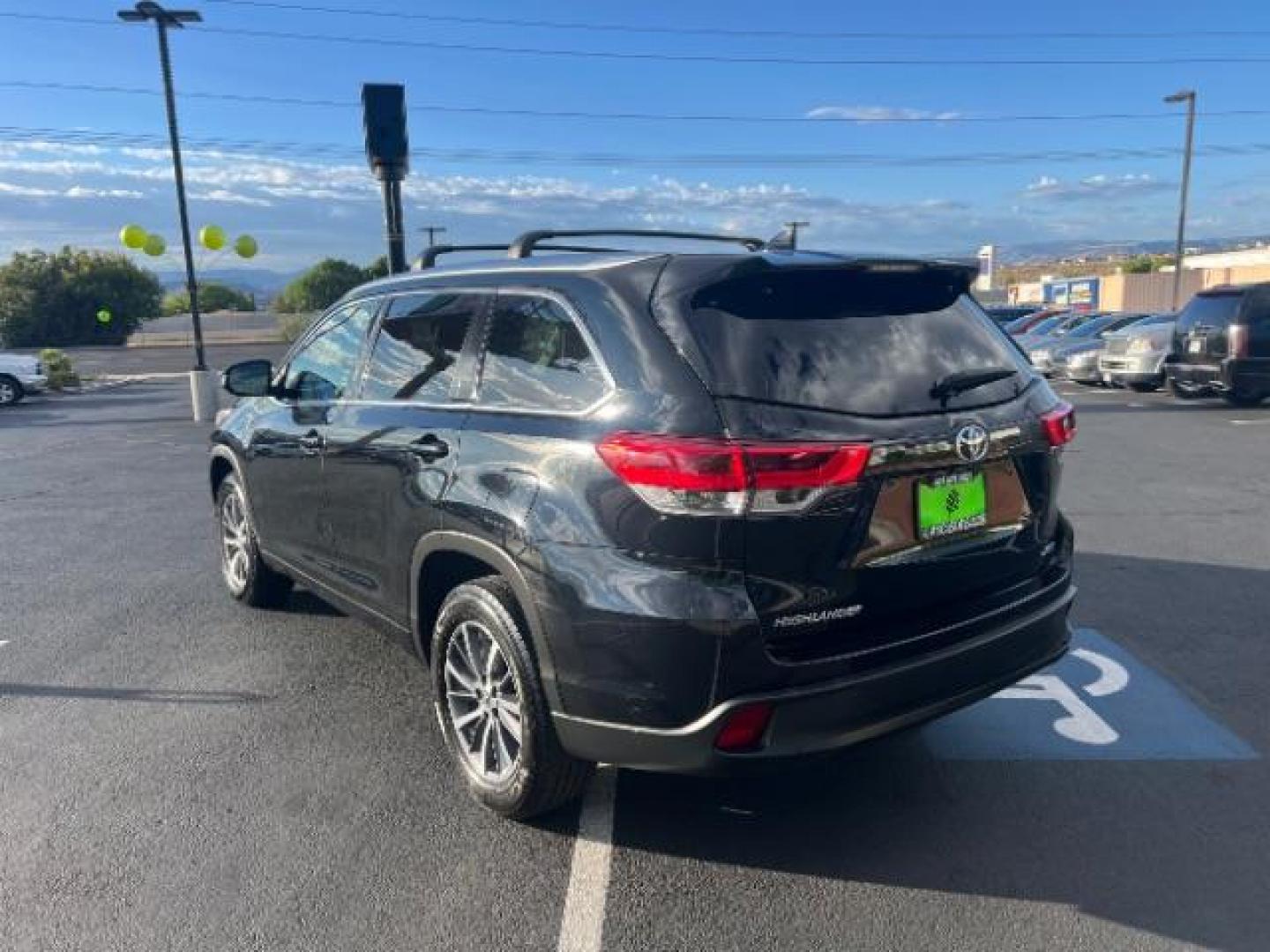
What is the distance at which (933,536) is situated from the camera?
2832mm

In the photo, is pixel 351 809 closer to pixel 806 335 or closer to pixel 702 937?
pixel 702 937

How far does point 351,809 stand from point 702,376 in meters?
1.95

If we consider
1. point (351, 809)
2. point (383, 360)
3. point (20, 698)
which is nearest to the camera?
point (351, 809)

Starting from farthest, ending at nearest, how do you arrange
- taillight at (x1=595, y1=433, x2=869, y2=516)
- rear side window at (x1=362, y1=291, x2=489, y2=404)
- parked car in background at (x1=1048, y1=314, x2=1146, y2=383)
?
parked car in background at (x1=1048, y1=314, x2=1146, y2=383), rear side window at (x1=362, y1=291, x2=489, y2=404), taillight at (x1=595, y1=433, x2=869, y2=516)

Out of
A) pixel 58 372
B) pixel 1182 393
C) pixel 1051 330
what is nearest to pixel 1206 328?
pixel 1182 393

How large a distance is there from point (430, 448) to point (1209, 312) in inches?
574

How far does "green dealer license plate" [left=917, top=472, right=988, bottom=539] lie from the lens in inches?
110

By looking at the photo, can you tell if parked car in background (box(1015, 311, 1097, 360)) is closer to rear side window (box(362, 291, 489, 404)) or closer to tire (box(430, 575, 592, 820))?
rear side window (box(362, 291, 489, 404))

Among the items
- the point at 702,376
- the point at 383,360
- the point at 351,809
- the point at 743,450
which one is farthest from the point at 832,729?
the point at 383,360

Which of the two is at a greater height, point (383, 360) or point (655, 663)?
point (383, 360)

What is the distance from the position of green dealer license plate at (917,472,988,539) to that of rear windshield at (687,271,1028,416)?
22 centimetres

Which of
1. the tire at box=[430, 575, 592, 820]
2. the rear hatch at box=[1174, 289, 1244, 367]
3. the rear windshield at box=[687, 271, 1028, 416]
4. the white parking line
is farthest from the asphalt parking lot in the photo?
the rear hatch at box=[1174, 289, 1244, 367]

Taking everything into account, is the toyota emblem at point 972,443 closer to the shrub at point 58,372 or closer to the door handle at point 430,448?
the door handle at point 430,448

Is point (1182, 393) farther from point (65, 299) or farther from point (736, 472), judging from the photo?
point (65, 299)
